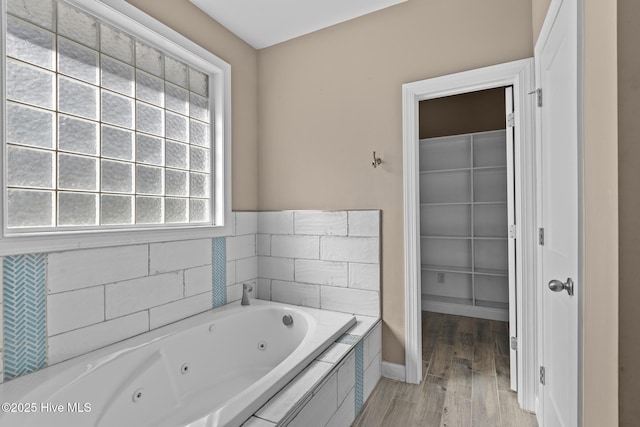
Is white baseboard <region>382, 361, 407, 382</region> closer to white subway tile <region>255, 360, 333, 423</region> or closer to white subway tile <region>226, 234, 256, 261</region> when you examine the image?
white subway tile <region>255, 360, 333, 423</region>

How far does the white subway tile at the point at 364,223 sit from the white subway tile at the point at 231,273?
3.16 ft

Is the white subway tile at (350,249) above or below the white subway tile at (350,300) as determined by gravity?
above

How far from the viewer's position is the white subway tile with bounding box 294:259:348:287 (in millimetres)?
2453

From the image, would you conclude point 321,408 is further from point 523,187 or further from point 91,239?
point 523,187

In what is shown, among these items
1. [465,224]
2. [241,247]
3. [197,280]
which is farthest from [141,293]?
[465,224]

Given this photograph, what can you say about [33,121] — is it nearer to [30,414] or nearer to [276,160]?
[30,414]

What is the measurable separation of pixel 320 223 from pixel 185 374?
133 cm

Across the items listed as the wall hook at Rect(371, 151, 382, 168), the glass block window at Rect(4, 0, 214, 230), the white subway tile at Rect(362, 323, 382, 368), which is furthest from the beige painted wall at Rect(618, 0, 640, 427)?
the glass block window at Rect(4, 0, 214, 230)

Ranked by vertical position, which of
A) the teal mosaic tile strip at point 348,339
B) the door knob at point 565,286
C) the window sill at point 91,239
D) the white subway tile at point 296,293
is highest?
the window sill at point 91,239

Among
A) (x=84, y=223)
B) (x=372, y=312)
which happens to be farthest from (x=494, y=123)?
(x=84, y=223)

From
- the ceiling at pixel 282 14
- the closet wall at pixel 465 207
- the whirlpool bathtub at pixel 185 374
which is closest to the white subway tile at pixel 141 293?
the whirlpool bathtub at pixel 185 374

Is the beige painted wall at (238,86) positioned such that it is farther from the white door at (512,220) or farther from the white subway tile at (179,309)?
the white door at (512,220)

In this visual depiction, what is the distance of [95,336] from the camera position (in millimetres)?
1639

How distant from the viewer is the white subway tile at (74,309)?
148cm
